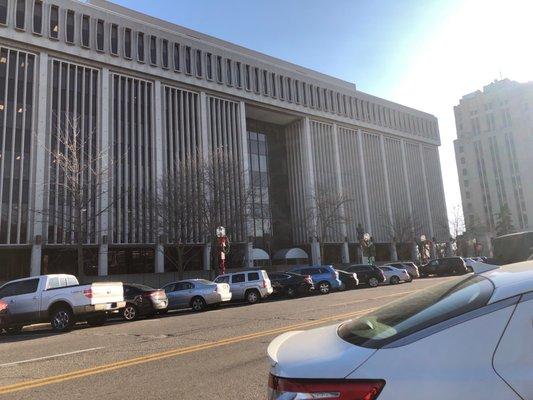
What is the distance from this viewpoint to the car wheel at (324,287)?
28.3 metres

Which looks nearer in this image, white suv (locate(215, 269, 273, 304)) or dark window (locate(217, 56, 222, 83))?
white suv (locate(215, 269, 273, 304))

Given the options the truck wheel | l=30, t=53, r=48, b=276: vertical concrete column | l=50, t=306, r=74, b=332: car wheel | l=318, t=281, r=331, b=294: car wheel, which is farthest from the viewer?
l=30, t=53, r=48, b=276: vertical concrete column

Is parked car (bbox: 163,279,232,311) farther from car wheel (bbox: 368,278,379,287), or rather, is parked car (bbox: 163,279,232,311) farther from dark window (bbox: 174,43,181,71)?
dark window (bbox: 174,43,181,71)

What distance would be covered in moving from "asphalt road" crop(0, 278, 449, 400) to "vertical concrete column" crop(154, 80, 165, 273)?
93.0ft

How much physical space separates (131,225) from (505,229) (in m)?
82.4

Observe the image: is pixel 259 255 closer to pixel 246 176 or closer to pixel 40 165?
pixel 246 176

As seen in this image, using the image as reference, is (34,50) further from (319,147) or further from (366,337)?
(366,337)

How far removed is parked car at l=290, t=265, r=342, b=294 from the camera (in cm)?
2850

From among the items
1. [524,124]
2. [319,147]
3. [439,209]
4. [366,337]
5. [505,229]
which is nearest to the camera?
[366,337]

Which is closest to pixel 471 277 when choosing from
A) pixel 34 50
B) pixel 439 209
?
pixel 34 50

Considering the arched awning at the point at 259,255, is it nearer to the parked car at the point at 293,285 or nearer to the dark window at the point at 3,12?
the parked car at the point at 293,285

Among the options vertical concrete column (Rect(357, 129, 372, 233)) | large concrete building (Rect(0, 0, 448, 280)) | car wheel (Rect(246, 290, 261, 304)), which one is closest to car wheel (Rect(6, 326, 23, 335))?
car wheel (Rect(246, 290, 261, 304))

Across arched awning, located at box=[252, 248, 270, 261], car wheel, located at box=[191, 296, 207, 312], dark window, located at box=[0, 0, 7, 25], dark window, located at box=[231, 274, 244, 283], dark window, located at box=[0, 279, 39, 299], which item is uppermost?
dark window, located at box=[0, 0, 7, 25]

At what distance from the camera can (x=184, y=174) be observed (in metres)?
36.9
